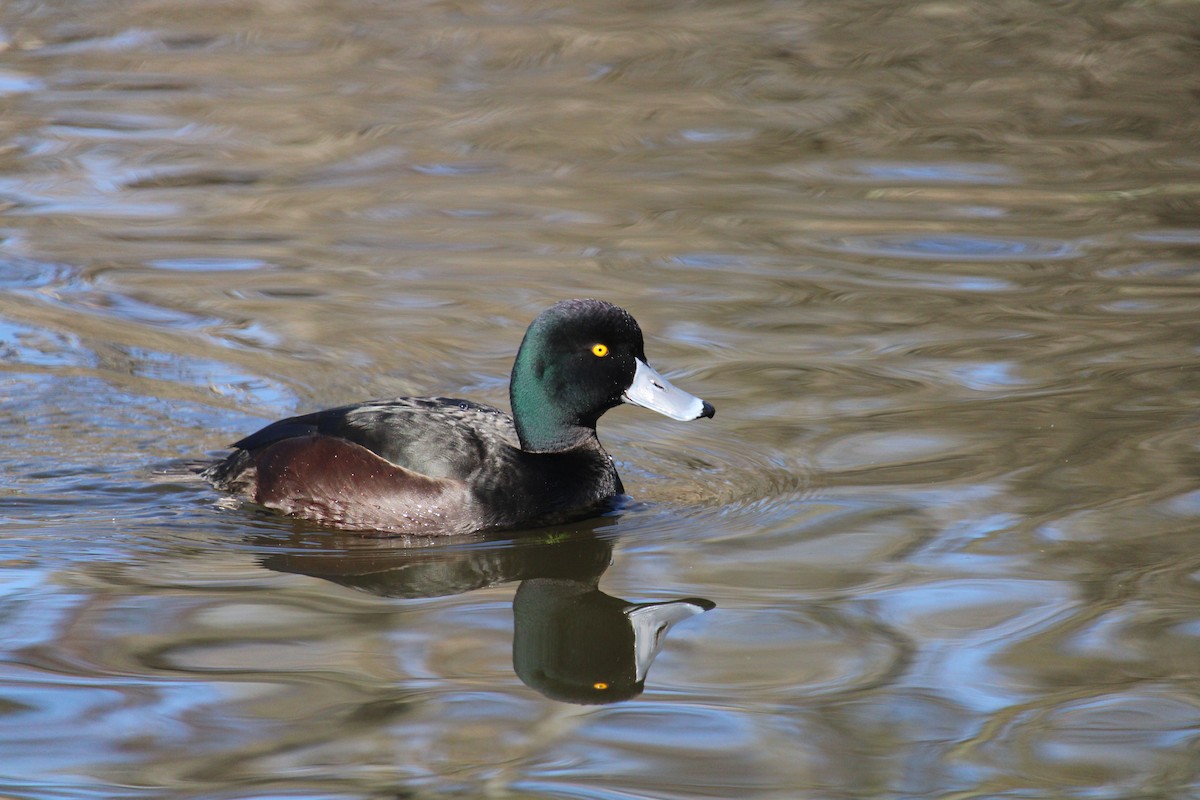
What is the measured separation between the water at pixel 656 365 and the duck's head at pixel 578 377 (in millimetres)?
480

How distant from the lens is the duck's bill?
6.91 meters

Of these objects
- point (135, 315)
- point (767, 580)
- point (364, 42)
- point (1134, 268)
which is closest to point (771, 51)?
point (364, 42)

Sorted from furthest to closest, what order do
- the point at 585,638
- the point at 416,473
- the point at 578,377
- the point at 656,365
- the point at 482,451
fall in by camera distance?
1. the point at 656,365
2. the point at 578,377
3. the point at 482,451
4. the point at 416,473
5. the point at 585,638

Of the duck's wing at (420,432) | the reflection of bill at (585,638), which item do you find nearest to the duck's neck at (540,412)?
the duck's wing at (420,432)

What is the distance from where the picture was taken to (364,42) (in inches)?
664

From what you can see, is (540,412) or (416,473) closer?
(416,473)

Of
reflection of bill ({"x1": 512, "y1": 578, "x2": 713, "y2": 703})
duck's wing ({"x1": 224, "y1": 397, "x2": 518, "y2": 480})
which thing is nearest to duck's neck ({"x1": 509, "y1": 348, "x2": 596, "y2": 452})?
duck's wing ({"x1": 224, "y1": 397, "x2": 518, "y2": 480})

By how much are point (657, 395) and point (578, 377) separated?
36 centimetres

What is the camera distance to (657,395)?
6938 millimetres

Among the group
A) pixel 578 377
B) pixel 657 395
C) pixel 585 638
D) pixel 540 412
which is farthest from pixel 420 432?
pixel 585 638

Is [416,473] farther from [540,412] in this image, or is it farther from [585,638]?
[585,638]

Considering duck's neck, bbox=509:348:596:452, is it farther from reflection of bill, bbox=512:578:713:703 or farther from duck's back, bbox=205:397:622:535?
reflection of bill, bbox=512:578:713:703

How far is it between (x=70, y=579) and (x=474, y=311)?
3966 millimetres

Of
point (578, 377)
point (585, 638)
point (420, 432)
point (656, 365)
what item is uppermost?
point (578, 377)
